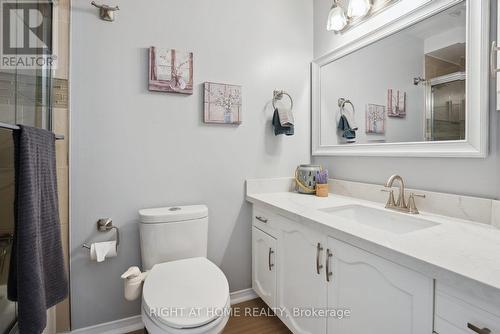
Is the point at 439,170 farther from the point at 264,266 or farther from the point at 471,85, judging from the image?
the point at 264,266

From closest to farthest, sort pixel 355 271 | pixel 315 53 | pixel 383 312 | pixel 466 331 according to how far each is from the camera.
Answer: pixel 466 331 → pixel 383 312 → pixel 355 271 → pixel 315 53

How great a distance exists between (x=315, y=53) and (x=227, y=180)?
123cm

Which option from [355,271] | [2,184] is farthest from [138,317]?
[355,271]

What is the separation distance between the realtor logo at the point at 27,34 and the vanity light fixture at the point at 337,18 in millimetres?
1615

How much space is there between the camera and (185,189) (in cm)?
158

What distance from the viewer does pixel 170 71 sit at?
1498mm

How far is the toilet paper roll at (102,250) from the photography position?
129cm

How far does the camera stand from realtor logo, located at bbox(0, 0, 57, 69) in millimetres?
1014

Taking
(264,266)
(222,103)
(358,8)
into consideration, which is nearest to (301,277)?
(264,266)

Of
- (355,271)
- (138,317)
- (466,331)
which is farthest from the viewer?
(138,317)

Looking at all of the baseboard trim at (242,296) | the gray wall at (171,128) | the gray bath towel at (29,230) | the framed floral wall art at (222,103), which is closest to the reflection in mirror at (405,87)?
the gray wall at (171,128)

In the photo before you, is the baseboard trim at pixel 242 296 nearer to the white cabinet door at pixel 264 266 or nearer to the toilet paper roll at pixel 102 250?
the white cabinet door at pixel 264 266

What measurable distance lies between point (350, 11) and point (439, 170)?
1104mm

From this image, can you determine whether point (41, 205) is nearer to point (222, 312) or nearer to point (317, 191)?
point (222, 312)
